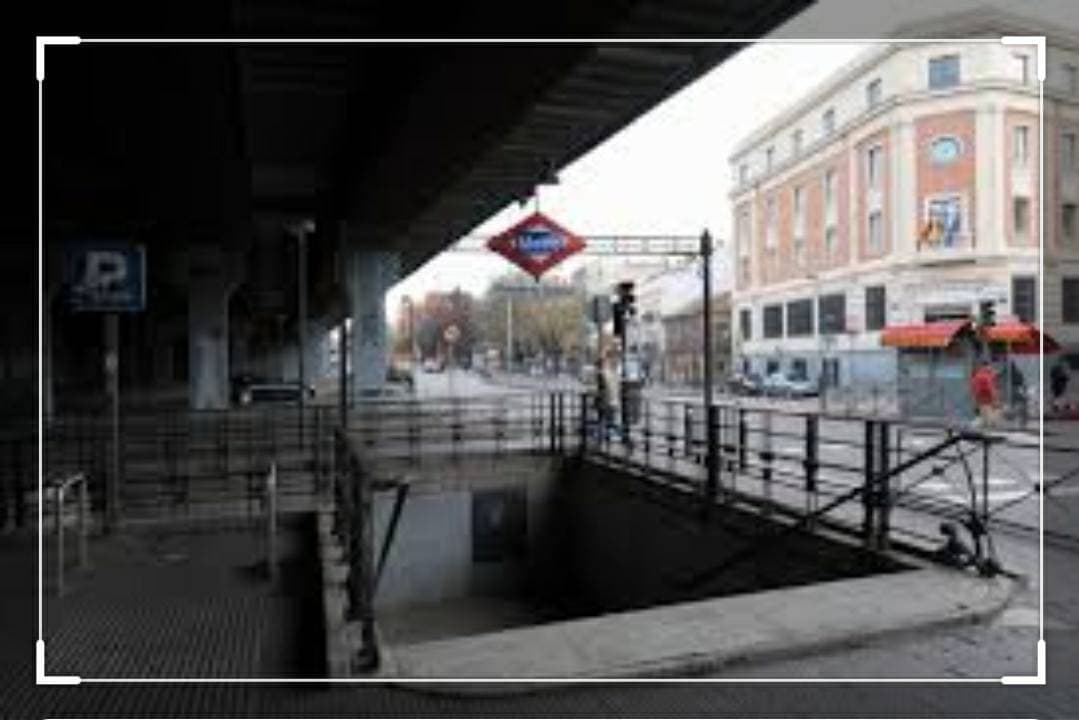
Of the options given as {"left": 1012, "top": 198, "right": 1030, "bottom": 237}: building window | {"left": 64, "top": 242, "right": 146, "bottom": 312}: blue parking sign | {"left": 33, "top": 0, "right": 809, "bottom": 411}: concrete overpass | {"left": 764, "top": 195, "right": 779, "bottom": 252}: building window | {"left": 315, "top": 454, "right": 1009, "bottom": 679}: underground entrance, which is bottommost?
{"left": 315, "top": 454, "right": 1009, "bottom": 679}: underground entrance

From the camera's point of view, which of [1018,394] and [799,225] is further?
[1018,394]

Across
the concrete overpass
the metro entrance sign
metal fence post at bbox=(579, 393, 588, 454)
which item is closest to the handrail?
the concrete overpass

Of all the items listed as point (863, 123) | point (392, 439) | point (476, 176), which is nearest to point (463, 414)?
point (392, 439)

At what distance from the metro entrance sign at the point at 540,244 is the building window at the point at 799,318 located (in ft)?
62.7

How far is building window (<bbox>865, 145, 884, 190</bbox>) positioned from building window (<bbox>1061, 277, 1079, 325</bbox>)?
1079 centimetres

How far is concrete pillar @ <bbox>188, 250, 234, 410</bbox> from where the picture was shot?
108ft

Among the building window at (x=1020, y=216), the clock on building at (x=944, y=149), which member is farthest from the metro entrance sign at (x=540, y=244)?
the building window at (x=1020, y=216)

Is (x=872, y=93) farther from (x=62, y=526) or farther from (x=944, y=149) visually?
(x=62, y=526)

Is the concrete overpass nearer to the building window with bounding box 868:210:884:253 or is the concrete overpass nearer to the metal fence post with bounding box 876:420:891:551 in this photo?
the metal fence post with bounding box 876:420:891:551

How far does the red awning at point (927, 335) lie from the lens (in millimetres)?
26234

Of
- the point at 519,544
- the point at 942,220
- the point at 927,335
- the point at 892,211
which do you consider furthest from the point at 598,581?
the point at 942,220

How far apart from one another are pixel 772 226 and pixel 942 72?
22.0 feet

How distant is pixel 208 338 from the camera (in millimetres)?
33469

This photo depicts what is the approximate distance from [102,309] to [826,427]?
1380 centimetres
